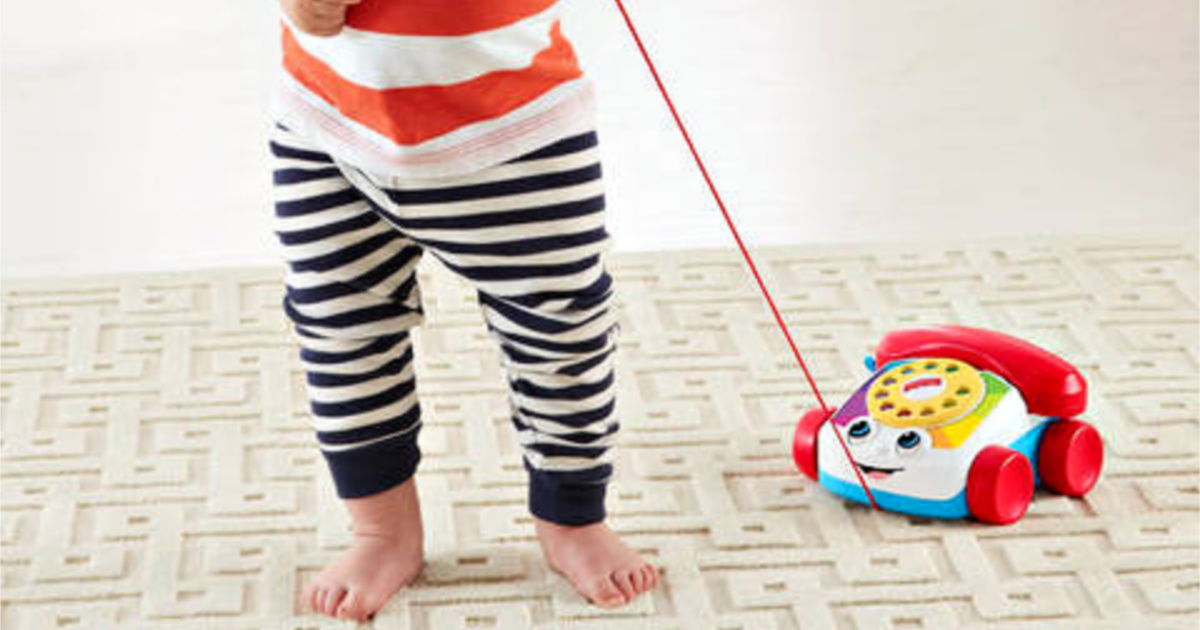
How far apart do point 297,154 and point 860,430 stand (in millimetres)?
461

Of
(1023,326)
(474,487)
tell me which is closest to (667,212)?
(1023,326)

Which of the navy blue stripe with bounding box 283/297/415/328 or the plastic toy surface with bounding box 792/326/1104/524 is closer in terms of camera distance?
the navy blue stripe with bounding box 283/297/415/328

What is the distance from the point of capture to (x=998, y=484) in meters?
1.23

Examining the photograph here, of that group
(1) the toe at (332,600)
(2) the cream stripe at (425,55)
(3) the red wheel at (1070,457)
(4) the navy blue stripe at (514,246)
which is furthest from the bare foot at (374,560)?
(3) the red wheel at (1070,457)

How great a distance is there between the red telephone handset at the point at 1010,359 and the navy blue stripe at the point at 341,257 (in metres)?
0.46

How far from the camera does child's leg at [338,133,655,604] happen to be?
1.04 m

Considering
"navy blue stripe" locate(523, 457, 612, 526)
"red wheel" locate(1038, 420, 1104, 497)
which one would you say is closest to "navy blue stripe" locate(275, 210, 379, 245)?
"navy blue stripe" locate(523, 457, 612, 526)

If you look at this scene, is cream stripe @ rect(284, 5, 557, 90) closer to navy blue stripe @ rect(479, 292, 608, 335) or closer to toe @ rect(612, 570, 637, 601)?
navy blue stripe @ rect(479, 292, 608, 335)

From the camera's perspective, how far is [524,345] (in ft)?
3.63

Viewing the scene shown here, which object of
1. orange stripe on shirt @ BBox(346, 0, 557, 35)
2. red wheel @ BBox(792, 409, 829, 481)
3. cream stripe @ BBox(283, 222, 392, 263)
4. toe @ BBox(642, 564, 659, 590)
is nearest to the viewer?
orange stripe on shirt @ BBox(346, 0, 557, 35)

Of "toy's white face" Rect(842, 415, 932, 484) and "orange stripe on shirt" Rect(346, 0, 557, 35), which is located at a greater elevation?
"orange stripe on shirt" Rect(346, 0, 557, 35)

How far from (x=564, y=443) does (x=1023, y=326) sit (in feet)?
1.77


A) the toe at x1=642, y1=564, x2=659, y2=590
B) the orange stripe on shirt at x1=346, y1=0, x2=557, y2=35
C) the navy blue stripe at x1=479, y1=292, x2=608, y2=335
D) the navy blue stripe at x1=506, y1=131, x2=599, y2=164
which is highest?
the orange stripe on shirt at x1=346, y1=0, x2=557, y2=35

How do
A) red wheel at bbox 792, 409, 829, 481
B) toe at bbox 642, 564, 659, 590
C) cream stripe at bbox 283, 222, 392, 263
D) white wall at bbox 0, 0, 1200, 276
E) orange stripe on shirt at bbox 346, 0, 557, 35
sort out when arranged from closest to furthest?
orange stripe on shirt at bbox 346, 0, 557, 35 → cream stripe at bbox 283, 222, 392, 263 → toe at bbox 642, 564, 659, 590 → red wheel at bbox 792, 409, 829, 481 → white wall at bbox 0, 0, 1200, 276
